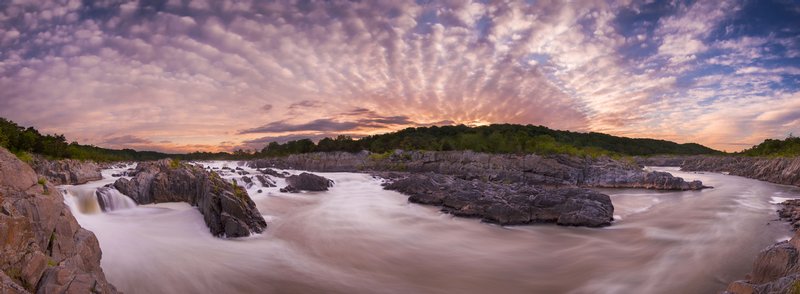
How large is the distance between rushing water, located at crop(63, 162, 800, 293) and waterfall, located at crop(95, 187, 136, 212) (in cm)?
66

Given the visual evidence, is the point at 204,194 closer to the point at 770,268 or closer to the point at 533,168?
the point at 770,268

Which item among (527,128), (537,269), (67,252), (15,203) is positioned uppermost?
(527,128)

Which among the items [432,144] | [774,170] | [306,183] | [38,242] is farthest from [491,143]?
[38,242]

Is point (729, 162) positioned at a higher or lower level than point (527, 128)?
lower

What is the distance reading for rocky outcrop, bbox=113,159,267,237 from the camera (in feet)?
51.5

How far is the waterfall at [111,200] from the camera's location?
18.1 metres

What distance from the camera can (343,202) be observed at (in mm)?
26641

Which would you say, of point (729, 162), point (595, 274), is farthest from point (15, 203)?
point (729, 162)

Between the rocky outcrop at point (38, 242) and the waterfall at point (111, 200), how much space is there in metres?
11.6

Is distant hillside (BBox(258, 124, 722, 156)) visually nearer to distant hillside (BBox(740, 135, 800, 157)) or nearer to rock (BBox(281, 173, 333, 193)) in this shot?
distant hillside (BBox(740, 135, 800, 157))

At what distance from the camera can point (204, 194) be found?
17.6 meters

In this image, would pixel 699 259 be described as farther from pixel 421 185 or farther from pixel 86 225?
pixel 86 225

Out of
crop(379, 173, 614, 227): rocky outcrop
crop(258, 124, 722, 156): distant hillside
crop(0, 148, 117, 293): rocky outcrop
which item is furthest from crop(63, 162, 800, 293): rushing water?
crop(258, 124, 722, 156): distant hillside

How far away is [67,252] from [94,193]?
1425 cm
